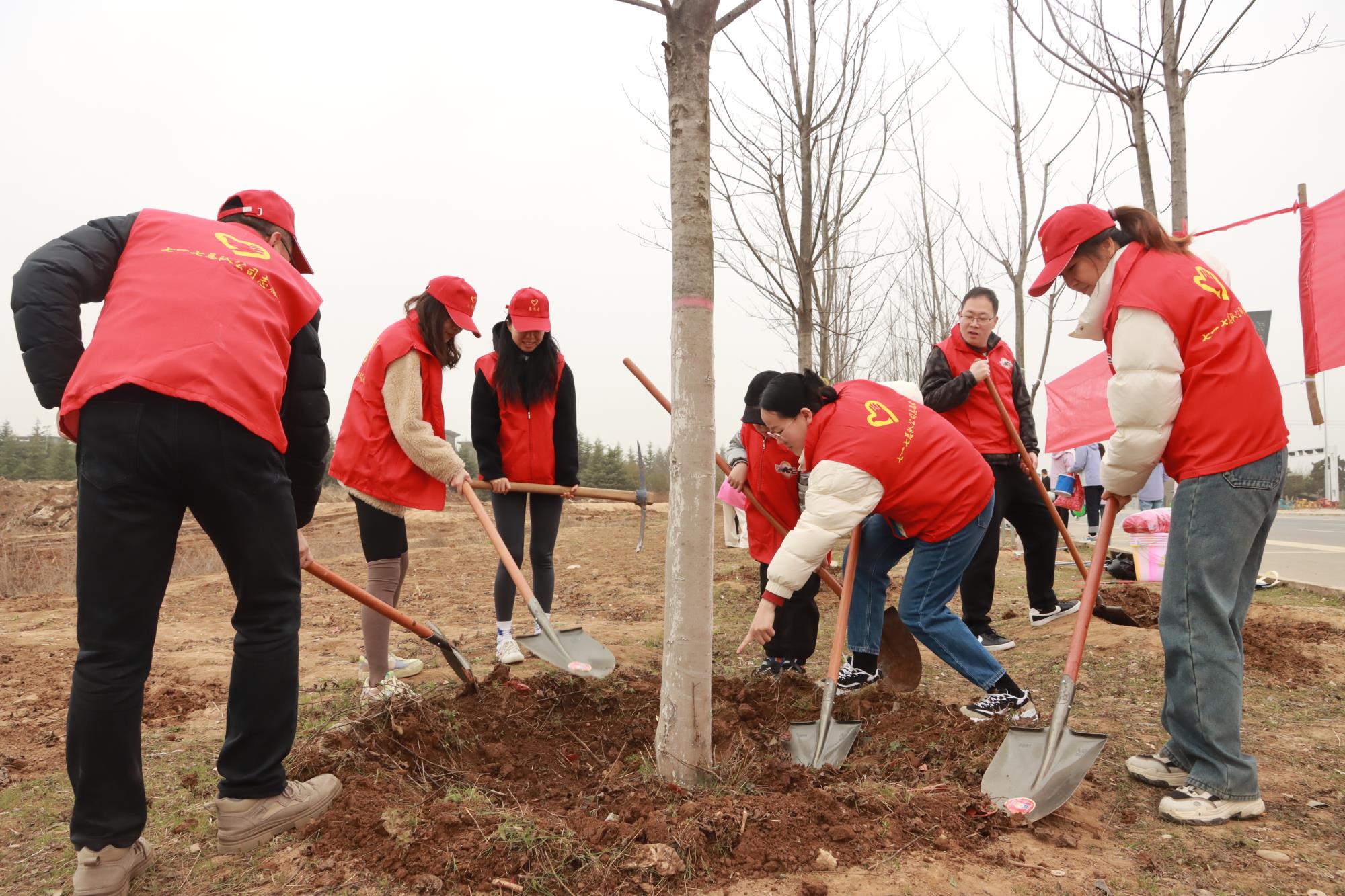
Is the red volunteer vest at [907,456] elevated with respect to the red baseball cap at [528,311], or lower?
lower

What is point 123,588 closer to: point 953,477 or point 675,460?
point 675,460

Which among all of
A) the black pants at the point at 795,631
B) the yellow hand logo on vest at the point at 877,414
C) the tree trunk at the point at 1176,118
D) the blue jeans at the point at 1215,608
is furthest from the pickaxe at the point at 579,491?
the tree trunk at the point at 1176,118

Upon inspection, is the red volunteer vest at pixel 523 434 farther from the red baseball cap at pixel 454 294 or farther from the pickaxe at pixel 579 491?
the red baseball cap at pixel 454 294

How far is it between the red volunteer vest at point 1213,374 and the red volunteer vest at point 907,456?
0.80 metres

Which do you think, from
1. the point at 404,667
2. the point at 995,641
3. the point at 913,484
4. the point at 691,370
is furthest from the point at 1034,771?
the point at 404,667

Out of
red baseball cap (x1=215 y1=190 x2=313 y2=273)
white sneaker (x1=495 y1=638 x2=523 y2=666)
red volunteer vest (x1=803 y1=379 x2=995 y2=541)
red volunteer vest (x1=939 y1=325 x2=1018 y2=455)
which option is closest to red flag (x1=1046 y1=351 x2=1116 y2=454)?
red volunteer vest (x1=939 y1=325 x2=1018 y2=455)

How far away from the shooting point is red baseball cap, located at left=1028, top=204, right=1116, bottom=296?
2.56 meters

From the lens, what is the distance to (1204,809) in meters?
2.31

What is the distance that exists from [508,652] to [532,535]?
584 millimetres

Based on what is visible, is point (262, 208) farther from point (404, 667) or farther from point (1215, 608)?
point (1215, 608)

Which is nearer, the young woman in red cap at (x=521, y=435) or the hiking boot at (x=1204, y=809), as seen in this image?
the hiking boot at (x=1204, y=809)

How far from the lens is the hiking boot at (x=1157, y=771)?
2.57 metres

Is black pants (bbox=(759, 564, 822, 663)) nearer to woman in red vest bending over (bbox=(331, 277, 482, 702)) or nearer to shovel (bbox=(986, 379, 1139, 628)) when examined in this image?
shovel (bbox=(986, 379, 1139, 628))

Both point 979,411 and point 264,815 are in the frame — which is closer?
point 264,815
